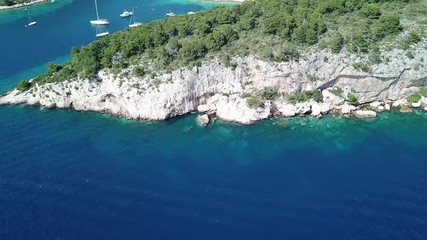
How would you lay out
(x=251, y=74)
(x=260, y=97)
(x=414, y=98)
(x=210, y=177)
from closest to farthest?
1. (x=210, y=177)
2. (x=260, y=97)
3. (x=414, y=98)
4. (x=251, y=74)

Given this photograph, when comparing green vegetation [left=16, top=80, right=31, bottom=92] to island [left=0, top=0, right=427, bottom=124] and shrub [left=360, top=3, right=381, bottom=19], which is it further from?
shrub [left=360, top=3, right=381, bottom=19]

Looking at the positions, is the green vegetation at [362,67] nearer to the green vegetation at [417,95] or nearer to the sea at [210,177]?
the sea at [210,177]

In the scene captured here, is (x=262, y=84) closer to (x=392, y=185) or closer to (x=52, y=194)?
(x=392, y=185)

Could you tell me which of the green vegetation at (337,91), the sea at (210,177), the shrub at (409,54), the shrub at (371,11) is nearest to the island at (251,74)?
the green vegetation at (337,91)

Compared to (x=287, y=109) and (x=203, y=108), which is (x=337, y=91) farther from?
(x=203, y=108)

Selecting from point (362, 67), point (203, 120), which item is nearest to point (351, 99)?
point (362, 67)

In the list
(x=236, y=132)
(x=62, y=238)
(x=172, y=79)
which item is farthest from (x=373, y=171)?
(x=62, y=238)

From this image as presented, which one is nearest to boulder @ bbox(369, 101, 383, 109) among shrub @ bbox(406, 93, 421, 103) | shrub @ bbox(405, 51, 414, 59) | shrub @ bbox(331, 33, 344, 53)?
shrub @ bbox(406, 93, 421, 103)
